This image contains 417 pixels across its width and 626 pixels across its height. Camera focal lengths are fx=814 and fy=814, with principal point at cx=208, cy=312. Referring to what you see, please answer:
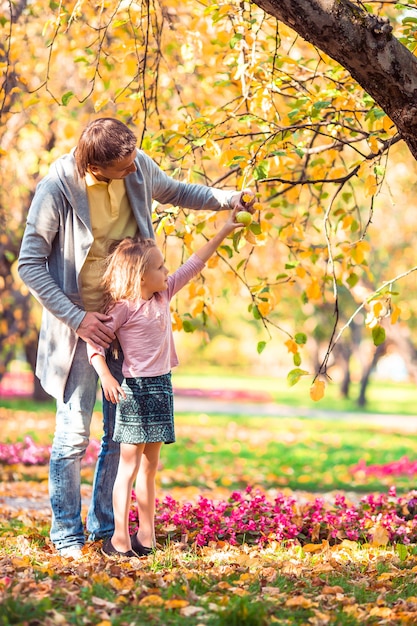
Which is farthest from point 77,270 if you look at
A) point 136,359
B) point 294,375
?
point 294,375

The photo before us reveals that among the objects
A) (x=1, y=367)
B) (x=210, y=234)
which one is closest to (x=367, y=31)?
(x=210, y=234)

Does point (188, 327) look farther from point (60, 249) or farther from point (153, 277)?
point (60, 249)

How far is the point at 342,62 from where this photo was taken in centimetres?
332

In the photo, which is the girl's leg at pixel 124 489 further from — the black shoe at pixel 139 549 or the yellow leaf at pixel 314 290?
the yellow leaf at pixel 314 290

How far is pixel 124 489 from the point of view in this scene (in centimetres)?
361

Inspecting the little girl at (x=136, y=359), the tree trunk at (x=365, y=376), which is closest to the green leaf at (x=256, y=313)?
the little girl at (x=136, y=359)

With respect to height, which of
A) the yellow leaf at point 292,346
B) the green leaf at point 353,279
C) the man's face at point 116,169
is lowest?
the yellow leaf at point 292,346

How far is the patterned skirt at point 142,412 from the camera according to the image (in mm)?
3588

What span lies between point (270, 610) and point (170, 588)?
38 cm

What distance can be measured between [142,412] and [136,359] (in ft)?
0.77

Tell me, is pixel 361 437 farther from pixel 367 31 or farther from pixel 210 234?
pixel 367 31

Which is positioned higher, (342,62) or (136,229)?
(342,62)

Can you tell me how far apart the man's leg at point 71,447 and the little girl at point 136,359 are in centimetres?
13

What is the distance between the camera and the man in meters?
3.49
